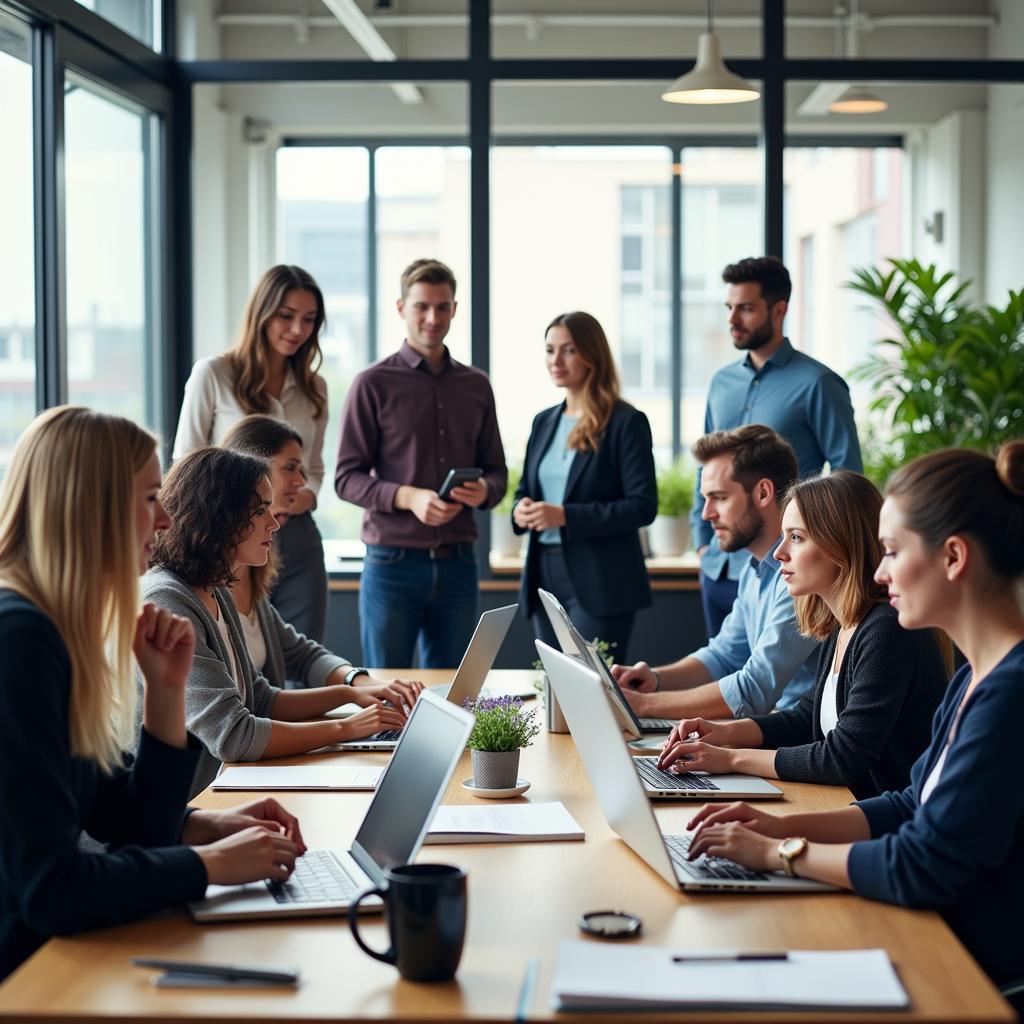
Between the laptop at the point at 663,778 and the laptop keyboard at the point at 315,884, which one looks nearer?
the laptop keyboard at the point at 315,884

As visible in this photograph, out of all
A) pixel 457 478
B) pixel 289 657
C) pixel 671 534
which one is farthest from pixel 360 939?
pixel 671 534

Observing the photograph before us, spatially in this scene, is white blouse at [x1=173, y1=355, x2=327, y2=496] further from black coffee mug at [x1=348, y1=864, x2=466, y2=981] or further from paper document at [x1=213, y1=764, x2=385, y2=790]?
black coffee mug at [x1=348, y1=864, x2=466, y2=981]

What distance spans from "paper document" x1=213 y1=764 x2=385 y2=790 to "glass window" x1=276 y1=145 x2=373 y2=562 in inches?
158

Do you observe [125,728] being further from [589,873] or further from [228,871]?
[589,873]

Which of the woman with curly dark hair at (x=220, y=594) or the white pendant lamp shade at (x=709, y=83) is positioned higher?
the white pendant lamp shade at (x=709, y=83)

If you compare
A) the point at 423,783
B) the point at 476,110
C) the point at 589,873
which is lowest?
the point at 589,873

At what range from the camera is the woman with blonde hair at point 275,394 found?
150 inches

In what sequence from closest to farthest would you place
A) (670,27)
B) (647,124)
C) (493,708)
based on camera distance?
(493,708)
(670,27)
(647,124)

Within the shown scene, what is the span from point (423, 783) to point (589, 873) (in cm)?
27

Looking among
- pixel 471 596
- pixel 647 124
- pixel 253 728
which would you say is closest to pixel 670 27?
pixel 647 124

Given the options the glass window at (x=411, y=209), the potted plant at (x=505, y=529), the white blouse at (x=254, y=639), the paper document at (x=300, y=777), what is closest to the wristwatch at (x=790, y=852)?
the paper document at (x=300, y=777)

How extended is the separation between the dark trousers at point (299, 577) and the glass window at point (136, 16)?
1.85 m

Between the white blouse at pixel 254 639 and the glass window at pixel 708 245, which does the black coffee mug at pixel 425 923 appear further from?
the glass window at pixel 708 245

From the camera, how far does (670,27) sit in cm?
579
